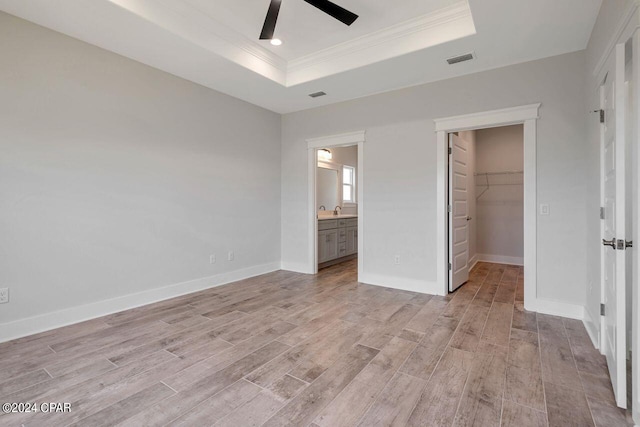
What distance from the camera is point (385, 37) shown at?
325cm

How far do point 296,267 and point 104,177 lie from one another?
3.04 metres

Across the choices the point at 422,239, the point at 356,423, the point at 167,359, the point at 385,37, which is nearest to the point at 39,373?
the point at 167,359

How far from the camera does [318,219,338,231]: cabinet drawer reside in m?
5.31

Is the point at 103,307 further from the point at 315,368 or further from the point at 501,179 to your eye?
the point at 501,179

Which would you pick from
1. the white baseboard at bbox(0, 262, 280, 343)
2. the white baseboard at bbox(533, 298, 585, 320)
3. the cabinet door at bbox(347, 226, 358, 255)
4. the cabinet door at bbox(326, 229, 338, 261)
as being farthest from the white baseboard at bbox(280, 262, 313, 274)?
the white baseboard at bbox(533, 298, 585, 320)

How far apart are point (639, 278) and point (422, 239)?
2.52m

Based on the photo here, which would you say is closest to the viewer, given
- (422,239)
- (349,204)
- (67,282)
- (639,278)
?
(639,278)

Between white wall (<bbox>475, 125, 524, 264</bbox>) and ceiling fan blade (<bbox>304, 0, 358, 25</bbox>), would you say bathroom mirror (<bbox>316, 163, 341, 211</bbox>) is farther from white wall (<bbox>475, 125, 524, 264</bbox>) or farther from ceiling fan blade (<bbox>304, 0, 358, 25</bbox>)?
ceiling fan blade (<bbox>304, 0, 358, 25</bbox>)

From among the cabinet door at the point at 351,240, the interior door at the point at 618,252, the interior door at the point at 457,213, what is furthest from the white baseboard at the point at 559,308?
the cabinet door at the point at 351,240

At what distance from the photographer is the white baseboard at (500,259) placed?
18.9ft

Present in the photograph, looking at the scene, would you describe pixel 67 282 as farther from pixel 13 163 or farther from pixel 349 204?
pixel 349 204

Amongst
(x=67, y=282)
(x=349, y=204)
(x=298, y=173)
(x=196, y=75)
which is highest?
(x=196, y=75)

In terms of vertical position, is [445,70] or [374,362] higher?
[445,70]

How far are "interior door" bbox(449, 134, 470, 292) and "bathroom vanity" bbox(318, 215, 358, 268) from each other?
2.18 metres
